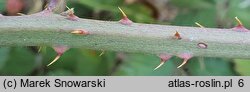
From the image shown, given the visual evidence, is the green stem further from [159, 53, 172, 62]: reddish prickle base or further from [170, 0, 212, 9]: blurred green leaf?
[170, 0, 212, 9]: blurred green leaf

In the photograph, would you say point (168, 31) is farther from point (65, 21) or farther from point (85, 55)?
point (85, 55)

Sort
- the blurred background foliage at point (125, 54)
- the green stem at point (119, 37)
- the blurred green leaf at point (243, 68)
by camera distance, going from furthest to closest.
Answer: the blurred background foliage at point (125, 54)
the blurred green leaf at point (243, 68)
the green stem at point (119, 37)

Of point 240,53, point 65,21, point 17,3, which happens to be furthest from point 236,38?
point 17,3

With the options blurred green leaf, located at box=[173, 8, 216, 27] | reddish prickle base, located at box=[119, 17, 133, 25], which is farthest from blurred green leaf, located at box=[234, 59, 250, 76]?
reddish prickle base, located at box=[119, 17, 133, 25]

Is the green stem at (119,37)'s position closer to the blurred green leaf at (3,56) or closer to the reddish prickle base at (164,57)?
the reddish prickle base at (164,57)

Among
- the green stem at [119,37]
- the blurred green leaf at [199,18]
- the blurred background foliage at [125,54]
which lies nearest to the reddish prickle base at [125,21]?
the green stem at [119,37]

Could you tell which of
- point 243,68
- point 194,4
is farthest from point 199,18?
point 243,68

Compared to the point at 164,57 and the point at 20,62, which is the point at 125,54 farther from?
the point at 164,57
